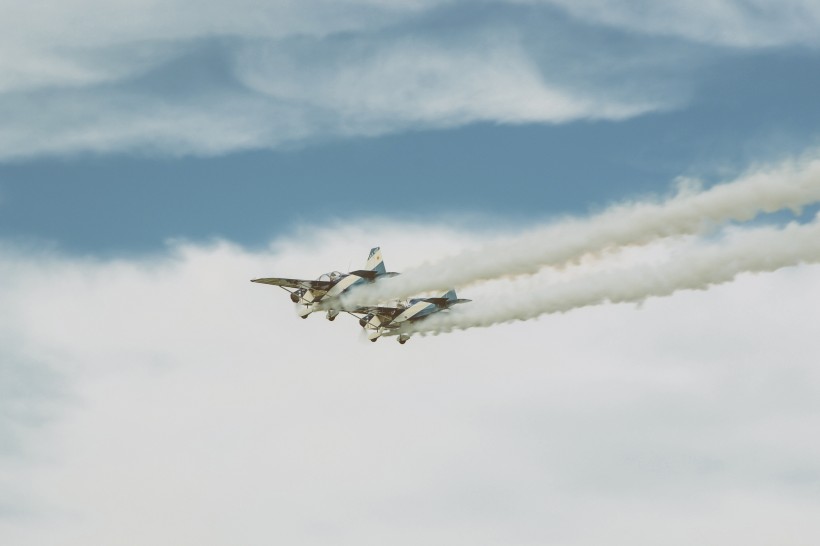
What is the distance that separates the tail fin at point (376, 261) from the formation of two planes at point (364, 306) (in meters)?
1.33

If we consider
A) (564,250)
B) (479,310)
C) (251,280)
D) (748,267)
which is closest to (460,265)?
(479,310)

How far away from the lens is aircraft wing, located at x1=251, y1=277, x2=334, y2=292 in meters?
71.9

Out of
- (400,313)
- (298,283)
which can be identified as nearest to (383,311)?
(400,313)

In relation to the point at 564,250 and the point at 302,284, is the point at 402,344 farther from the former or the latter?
the point at 564,250

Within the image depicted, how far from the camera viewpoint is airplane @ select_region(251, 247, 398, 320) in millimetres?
71688

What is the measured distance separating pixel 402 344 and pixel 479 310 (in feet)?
22.1

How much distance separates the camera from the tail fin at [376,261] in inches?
2933

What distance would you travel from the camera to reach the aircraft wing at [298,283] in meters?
71.9

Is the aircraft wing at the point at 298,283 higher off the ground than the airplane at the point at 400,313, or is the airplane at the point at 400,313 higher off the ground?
the aircraft wing at the point at 298,283

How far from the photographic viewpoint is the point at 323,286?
71.9 metres

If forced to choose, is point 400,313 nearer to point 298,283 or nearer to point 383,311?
point 383,311

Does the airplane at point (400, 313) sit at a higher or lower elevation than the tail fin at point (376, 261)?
lower

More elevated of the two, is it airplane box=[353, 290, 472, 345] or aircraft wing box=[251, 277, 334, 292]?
aircraft wing box=[251, 277, 334, 292]

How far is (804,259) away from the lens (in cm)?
4709
